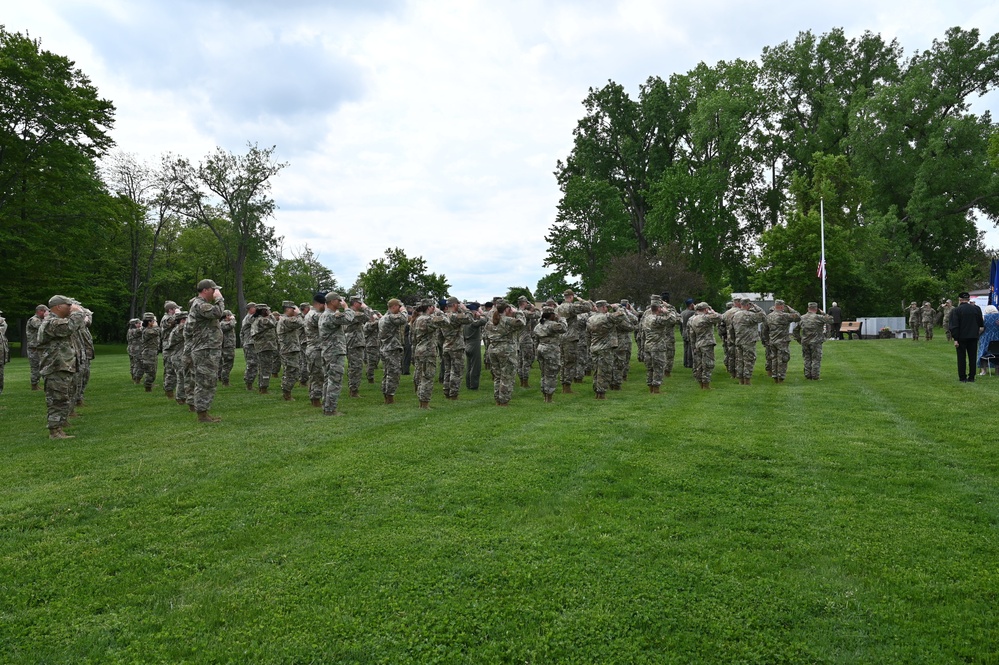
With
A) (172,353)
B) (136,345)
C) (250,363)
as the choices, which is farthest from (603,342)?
(136,345)

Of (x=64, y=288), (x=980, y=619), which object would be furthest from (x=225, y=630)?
(x=64, y=288)

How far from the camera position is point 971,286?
154 feet

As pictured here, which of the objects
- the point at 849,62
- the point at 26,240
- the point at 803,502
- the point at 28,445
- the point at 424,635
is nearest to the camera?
the point at 424,635

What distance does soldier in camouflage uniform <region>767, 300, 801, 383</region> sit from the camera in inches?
580

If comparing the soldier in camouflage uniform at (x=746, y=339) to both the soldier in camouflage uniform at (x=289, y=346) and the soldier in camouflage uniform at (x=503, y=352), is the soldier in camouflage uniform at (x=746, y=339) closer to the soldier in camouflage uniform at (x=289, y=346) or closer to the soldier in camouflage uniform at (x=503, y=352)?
the soldier in camouflage uniform at (x=503, y=352)

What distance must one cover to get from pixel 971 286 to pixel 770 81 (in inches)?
935

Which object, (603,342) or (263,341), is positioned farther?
(263,341)

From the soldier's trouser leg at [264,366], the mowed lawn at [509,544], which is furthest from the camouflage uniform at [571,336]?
the soldier's trouser leg at [264,366]

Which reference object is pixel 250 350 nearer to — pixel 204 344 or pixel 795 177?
pixel 204 344

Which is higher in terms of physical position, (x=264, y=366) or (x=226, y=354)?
(x=226, y=354)

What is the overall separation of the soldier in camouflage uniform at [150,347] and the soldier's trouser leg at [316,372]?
6.33 metres

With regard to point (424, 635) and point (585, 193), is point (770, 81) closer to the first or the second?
point (585, 193)

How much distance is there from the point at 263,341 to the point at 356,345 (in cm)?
332

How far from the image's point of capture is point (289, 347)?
520 inches
